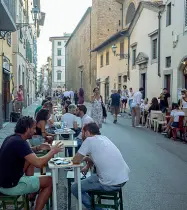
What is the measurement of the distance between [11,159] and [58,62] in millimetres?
96808

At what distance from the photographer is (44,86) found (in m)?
134

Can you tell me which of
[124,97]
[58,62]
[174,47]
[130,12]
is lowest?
[124,97]

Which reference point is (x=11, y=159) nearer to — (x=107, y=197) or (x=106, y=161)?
(x=106, y=161)

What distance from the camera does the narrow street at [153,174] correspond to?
5562 millimetres

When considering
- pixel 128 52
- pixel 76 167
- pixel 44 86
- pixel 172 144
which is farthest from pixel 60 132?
pixel 44 86

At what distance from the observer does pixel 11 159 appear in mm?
4109

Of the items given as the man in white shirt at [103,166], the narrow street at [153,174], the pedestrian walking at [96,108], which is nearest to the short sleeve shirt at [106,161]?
the man in white shirt at [103,166]

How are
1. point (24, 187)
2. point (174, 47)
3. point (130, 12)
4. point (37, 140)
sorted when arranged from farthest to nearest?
point (130, 12), point (174, 47), point (37, 140), point (24, 187)

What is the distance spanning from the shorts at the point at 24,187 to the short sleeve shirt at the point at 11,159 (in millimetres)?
59

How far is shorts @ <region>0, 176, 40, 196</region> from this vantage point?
4.16 m

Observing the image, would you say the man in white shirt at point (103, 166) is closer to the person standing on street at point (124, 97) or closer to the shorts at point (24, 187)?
the shorts at point (24, 187)

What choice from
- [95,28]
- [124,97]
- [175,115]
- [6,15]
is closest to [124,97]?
[124,97]

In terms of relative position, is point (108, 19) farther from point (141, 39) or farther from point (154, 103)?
point (154, 103)

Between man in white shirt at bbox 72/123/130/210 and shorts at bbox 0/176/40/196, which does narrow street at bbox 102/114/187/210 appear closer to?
man in white shirt at bbox 72/123/130/210
